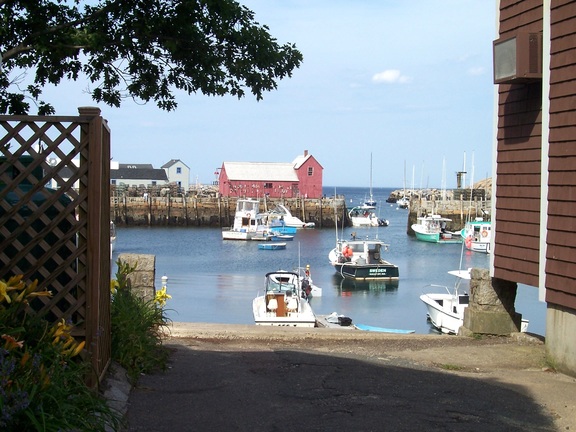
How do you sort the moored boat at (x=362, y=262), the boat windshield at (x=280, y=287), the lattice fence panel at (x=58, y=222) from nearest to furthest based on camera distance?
the lattice fence panel at (x=58, y=222), the boat windshield at (x=280, y=287), the moored boat at (x=362, y=262)

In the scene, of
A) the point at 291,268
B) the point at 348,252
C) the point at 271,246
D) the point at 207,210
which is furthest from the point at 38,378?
the point at 207,210

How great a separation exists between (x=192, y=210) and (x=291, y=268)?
37.9 m

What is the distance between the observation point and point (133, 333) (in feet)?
25.1

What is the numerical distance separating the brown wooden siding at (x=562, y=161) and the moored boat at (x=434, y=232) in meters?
70.2

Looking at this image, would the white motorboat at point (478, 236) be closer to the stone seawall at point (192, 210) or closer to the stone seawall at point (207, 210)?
the stone seawall at point (207, 210)

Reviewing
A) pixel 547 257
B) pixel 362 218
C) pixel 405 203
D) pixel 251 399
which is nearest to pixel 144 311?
pixel 251 399

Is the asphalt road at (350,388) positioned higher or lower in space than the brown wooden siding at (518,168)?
lower

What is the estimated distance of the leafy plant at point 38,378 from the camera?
158 inches

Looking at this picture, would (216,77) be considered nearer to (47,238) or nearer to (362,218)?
(47,238)

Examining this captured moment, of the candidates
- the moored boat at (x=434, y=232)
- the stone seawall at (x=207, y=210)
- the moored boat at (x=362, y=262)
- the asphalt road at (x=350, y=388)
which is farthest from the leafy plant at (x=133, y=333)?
the stone seawall at (x=207, y=210)

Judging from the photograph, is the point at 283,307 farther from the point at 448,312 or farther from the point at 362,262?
the point at 362,262

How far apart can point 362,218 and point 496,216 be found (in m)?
90.6

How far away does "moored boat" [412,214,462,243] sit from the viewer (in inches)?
3120

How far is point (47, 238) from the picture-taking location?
20.6 feet
